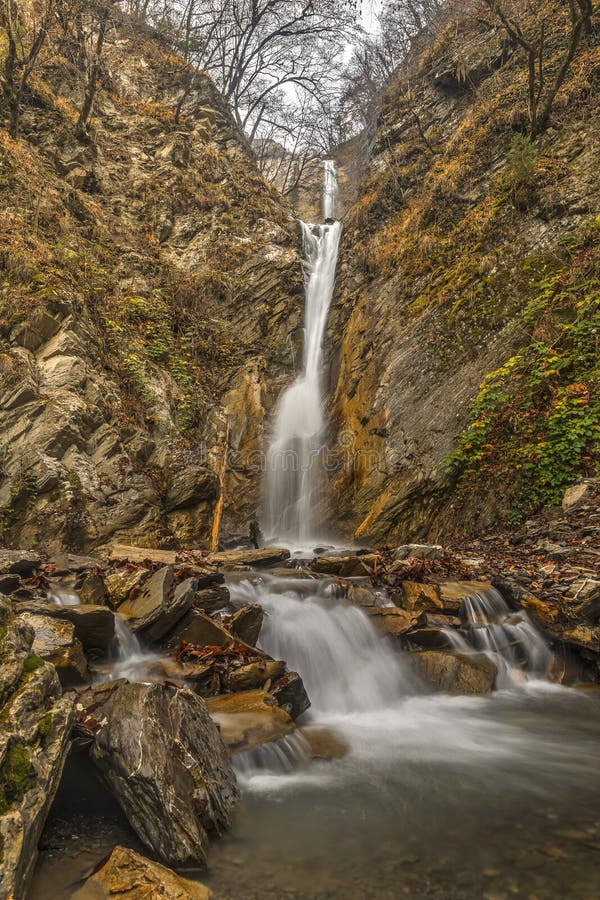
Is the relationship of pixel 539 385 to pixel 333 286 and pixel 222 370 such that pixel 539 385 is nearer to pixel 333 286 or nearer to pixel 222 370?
pixel 222 370

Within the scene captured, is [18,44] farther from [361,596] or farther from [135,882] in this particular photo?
[135,882]

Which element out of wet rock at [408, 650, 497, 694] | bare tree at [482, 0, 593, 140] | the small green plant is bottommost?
wet rock at [408, 650, 497, 694]

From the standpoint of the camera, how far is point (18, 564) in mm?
5598

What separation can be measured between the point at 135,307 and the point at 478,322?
9340mm

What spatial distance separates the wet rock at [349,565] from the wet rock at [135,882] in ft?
17.6

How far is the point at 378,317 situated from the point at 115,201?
1071cm

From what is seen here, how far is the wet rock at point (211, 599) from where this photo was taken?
18.9 ft

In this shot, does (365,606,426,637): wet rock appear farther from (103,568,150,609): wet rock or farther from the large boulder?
the large boulder

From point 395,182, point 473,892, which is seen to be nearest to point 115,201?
point 395,182

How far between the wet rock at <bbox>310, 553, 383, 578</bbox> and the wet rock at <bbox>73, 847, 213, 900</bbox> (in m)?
5.38

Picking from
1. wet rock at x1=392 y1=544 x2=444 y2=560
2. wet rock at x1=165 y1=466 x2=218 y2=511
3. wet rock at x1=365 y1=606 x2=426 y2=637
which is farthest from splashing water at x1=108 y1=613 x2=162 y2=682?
wet rock at x1=165 y1=466 x2=218 y2=511

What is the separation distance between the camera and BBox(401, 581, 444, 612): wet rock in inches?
244

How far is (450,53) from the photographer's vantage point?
1958 cm

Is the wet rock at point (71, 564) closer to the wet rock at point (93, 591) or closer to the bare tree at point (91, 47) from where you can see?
the wet rock at point (93, 591)
